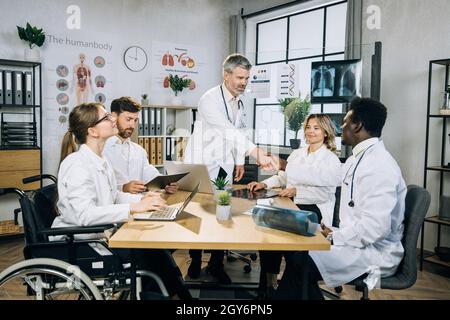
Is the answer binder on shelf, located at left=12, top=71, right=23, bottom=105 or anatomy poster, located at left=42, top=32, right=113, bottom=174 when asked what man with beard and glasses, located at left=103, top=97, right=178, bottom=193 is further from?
anatomy poster, located at left=42, top=32, right=113, bottom=174

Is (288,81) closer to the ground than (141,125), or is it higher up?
higher up

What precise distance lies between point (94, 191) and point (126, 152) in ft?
3.09

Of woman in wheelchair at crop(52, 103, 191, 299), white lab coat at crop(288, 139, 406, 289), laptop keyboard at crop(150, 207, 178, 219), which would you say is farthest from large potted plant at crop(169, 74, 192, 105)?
white lab coat at crop(288, 139, 406, 289)

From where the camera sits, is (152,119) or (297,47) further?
(297,47)

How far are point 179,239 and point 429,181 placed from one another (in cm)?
296

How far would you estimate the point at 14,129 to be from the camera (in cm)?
392

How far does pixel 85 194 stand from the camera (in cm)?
181

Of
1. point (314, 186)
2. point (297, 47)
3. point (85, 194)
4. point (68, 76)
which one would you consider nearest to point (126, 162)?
point (85, 194)

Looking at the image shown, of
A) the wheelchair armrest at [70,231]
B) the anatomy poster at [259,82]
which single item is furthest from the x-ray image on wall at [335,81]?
the wheelchair armrest at [70,231]

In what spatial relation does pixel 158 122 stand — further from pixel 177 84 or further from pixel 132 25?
pixel 132 25

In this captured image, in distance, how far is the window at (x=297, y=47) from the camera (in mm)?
4602

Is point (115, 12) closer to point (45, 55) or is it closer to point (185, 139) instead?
point (45, 55)

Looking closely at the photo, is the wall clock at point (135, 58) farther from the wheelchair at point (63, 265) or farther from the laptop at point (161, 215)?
the laptop at point (161, 215)
